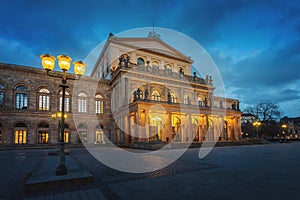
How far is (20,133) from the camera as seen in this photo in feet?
85.8

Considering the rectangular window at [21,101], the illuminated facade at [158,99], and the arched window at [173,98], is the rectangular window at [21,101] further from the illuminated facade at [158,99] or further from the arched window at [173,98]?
the arched window at [173,98]

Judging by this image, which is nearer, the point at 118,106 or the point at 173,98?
the point at 118,106

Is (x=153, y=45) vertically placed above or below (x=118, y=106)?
above

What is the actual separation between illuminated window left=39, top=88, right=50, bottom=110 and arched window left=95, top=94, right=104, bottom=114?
757 cm

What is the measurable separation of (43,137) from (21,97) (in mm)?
6814

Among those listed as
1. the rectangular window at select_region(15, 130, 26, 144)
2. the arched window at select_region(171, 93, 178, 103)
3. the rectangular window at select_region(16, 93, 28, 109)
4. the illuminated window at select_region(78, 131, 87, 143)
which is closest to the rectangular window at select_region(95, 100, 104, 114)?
the illuminated window at select_region(78, 131, 87, 143)

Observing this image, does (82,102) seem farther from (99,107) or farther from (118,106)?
(118,106)

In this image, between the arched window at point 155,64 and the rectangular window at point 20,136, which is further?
the arched window at point 155,64

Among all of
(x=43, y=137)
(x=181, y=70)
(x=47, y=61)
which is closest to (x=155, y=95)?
(x=181, y=70)

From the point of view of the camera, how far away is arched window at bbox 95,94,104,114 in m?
32.2

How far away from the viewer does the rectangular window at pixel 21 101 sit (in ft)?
87.2

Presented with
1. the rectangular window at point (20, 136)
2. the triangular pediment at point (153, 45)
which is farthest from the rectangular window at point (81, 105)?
the triangular pediment at point (153, 45)

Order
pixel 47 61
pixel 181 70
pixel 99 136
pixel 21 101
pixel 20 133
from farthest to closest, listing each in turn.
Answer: pixel 181 70, pixel 99 136, pixel 21 101, pixel 20 133, pixel 47 61

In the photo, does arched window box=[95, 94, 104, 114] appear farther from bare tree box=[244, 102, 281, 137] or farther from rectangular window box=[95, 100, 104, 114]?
bare tree box=[244, 102, 281, 137]
